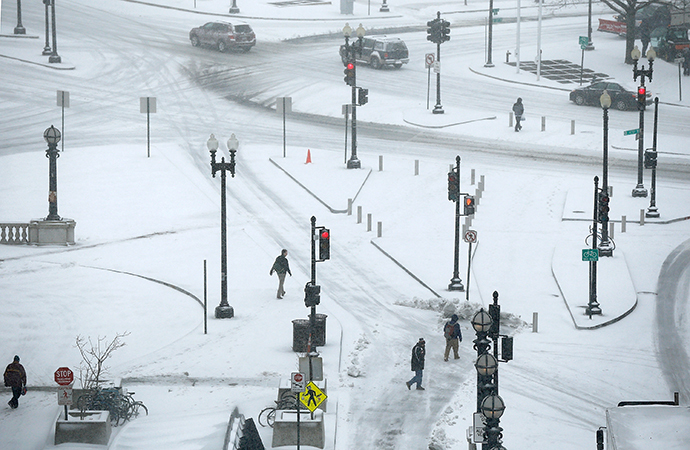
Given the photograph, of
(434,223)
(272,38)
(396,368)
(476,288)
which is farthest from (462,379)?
(272,38)

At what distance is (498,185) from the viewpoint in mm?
41562

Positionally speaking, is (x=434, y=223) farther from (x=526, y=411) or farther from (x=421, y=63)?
(x=421, y=63)

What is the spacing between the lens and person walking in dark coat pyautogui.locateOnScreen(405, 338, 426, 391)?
24.2 metres

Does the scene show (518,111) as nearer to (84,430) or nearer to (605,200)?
(605,200)

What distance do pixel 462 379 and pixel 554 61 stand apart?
133 feet

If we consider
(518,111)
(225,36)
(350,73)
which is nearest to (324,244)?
(350,73)

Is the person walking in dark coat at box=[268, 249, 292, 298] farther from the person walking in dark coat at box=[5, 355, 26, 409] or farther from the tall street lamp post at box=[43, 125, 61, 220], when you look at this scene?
the tall street lamp post at box=[43, 125, 61, 220]

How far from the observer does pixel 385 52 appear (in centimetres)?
5925

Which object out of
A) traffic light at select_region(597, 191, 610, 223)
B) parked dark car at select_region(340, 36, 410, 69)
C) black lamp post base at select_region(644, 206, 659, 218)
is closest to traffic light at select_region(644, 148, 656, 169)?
black lamp post base at select_region(644, 206, 659, 218)

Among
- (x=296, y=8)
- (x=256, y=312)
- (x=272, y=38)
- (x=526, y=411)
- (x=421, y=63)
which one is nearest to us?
(x=526, y=411)

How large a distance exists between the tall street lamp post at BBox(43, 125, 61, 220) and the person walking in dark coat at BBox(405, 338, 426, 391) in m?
15.6

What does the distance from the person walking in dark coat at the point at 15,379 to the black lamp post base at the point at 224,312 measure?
660 cm

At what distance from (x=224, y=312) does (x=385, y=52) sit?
33245 mm

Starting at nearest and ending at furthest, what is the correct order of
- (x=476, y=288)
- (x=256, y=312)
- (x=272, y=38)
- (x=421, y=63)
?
(x=256, y=312), (x=476, y=288), (x=421, y=63), (x=272, y=38)
